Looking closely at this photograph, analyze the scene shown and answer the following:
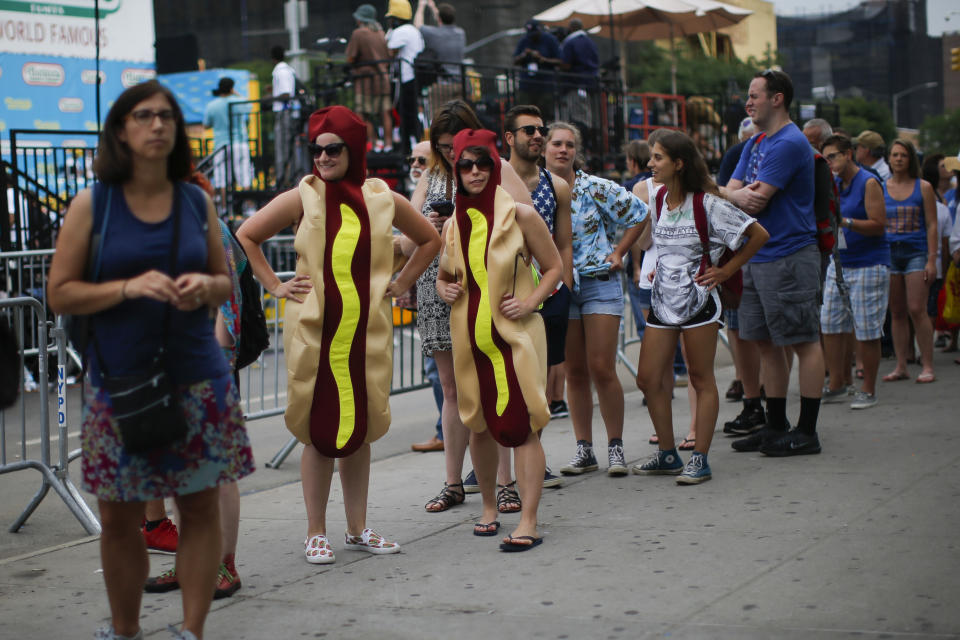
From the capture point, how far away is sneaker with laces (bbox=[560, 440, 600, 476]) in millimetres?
6777

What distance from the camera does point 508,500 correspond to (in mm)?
5922

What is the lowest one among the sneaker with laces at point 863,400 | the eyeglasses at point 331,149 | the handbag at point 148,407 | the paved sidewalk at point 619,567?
the paved sidewalk at point 619,567

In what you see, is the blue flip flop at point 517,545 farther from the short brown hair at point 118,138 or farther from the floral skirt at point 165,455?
the short brown hair at point 118,138

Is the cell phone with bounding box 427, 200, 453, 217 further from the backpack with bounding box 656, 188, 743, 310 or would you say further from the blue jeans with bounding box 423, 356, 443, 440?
the blue jeans with bounding box 423, 356, 443, 440

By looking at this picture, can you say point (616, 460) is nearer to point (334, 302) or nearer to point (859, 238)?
point (334, 302)

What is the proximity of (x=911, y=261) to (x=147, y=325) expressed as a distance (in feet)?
26.1

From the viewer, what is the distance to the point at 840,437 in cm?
759

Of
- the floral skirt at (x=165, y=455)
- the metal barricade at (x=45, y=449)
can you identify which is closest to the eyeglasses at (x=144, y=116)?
the floral skirt at (x=165, y=455)

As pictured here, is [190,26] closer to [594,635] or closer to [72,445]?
[72,445]

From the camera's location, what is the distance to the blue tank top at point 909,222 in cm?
994

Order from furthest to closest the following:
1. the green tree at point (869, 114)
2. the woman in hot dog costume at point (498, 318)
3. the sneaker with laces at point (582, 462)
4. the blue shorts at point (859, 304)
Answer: the green tree at point (869, 114), the blue shorts at point (859, 304), the sneaker with laces at point (582, 462), the woman in hot dog costume at point (498, 318)

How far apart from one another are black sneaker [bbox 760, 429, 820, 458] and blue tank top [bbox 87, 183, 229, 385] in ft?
14.2

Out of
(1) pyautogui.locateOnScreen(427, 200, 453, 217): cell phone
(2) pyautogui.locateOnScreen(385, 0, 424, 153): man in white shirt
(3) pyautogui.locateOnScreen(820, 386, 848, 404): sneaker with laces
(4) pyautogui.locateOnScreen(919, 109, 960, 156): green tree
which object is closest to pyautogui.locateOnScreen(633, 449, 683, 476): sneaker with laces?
(1) pyautogui.locateOnScreen(427, 200, 453, 217): cell phone

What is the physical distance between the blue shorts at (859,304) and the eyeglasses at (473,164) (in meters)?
4.28
